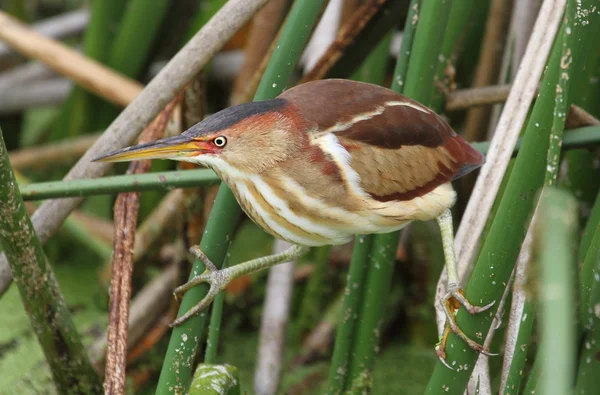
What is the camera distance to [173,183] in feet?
3.91

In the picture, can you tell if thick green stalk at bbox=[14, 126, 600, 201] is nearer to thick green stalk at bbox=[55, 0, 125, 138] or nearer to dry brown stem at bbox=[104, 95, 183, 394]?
dry brown stem at bbox=[104, 95, 183, 394]

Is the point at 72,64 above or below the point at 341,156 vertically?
above

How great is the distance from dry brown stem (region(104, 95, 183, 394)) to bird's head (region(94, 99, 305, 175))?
0.27m

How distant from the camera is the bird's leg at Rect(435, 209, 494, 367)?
988 mm

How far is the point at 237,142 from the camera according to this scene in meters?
1.04

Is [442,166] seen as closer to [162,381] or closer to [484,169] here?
[484,169]

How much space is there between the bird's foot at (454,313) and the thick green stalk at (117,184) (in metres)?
0.37

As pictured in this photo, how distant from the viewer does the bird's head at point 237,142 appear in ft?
3.35

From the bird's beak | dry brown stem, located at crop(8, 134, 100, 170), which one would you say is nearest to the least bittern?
the bird's beak

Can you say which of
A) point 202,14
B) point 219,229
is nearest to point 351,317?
point 219,229

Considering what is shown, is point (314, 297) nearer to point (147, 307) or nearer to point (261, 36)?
point (147, 307)

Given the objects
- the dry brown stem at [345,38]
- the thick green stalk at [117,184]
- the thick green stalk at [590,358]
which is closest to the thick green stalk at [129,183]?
the thick green stalk at [117,184]

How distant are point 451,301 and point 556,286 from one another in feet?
1.97

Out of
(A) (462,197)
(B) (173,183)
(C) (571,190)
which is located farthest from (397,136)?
(A) (462,197)
